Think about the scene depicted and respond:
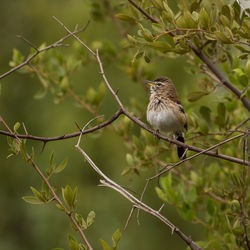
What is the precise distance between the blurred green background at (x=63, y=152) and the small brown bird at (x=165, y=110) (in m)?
3.98

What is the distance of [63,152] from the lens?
9.98 meters

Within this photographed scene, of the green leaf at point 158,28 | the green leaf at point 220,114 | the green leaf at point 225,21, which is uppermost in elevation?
the green leaf at point 225,21

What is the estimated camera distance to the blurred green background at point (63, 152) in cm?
1011

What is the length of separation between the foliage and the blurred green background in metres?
4.68

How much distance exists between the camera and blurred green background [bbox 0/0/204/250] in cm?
1011

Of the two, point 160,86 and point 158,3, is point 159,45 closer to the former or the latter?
point 158,3

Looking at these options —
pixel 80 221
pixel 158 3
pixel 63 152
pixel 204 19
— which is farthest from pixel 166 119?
pixel 63 152

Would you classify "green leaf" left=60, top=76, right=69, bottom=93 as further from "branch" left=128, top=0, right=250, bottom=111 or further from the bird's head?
"branch" left=128, top=0, right=250, bottom=111

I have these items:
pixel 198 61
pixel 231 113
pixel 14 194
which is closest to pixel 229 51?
pixel 198 61

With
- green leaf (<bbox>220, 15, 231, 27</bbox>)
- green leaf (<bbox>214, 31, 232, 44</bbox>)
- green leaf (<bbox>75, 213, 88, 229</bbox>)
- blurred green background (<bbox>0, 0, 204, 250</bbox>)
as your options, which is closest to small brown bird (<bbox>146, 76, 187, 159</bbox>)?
green leaf (<bbox>220, 15, 231, 27</bbox>)

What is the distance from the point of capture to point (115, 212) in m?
10.8

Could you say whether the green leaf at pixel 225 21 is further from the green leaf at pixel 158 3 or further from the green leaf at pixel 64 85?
the green leaf at pixel 64 85

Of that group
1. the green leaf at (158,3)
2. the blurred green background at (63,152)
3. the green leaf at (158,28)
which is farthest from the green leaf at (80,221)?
the blurred green background at (63,152)

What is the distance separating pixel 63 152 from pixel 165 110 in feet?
15.6
